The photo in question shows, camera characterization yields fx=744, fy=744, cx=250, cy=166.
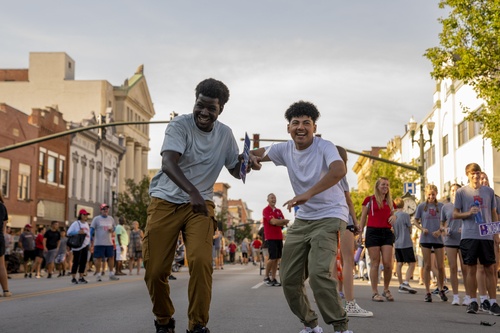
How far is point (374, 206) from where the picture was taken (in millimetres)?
11281

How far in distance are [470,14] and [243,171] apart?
52.0 ft

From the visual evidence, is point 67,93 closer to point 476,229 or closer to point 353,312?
point 476,229

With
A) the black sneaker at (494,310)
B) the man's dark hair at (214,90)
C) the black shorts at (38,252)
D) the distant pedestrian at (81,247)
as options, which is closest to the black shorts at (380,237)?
the black sneaker at (494,310)

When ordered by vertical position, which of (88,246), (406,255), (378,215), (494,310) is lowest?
(494,310)

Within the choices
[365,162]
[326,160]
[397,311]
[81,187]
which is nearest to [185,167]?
[326,160]

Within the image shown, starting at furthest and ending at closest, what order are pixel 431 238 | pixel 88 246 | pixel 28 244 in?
pixel 28 244
pixel 88 246
pixel 431 238

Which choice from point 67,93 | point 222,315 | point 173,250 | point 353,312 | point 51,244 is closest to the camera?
point 173,250

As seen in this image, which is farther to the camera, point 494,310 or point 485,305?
point 485,305

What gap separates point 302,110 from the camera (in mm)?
6512

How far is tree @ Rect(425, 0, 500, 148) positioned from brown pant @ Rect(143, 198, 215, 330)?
605 inches

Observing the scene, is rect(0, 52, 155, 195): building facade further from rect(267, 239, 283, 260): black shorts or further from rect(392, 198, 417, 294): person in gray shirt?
rect(392, 198, 417, 294): person in gray shirt

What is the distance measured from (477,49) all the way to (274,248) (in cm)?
878

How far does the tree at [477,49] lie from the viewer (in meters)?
19.6

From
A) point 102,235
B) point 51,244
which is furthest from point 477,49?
point 51,244
